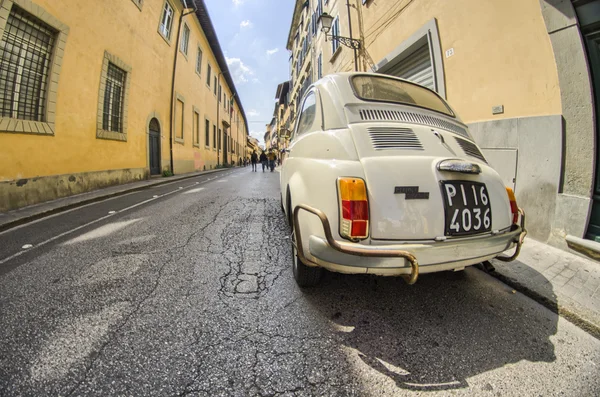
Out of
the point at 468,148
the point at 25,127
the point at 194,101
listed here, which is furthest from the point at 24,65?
the point at 194,101

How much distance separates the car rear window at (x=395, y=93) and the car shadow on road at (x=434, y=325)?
5.50ft

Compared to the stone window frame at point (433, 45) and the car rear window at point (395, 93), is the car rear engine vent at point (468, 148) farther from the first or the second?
the stone window frame at point (433, 45)

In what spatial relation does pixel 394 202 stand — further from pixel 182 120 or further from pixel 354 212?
pixel 182 120

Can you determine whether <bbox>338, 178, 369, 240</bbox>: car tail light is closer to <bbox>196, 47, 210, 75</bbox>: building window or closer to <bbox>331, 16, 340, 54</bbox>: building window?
<bbox>331, 16, 340, 54</bbox>: building window

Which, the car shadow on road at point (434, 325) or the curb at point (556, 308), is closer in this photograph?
the car shadow on road at point (434, 325)

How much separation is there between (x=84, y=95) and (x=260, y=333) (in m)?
8.89

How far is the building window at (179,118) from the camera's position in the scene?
553 inches

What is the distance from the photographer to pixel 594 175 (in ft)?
9.52

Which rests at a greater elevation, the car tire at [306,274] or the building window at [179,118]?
the building window at [179,118]

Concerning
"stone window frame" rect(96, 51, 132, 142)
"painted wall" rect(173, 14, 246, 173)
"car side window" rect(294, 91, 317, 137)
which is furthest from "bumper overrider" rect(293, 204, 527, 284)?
"painted wall" rect(173, 14, 246, 173)

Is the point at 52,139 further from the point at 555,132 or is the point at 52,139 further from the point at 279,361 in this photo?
the point at 555,132

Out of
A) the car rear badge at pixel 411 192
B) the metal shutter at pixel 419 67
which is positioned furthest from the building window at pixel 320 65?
the car rear badge at pixel 411 192

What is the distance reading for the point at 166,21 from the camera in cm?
1255

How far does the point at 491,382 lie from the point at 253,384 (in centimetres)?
125
